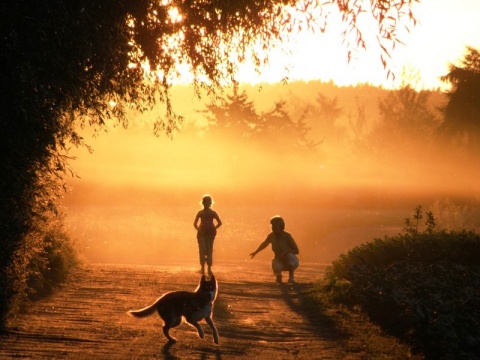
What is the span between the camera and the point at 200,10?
12.8 metres

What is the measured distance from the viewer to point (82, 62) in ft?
36.7

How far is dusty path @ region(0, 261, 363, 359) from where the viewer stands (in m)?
10.4

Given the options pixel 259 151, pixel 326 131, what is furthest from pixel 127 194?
pixel 326 131

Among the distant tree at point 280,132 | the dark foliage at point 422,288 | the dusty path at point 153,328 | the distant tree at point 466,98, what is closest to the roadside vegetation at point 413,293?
the dark foliage at point 422,288

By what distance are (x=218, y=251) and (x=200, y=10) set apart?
3682cm

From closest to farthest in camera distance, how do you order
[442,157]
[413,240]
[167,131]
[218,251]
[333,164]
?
[167,131]
[413,240]
[218,251]
[442,157]
[333,164]

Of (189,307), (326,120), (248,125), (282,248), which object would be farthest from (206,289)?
(326,120)

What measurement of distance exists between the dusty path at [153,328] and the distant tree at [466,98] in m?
40.4

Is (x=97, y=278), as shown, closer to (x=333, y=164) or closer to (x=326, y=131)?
(x=333, y=164)

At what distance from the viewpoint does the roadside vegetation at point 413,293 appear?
34.4 feet

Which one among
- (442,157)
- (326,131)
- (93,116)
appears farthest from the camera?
(326,131)

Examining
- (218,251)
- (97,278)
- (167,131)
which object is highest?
(167,131)

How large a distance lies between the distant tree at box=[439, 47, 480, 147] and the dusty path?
40.4 m

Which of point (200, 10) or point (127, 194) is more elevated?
point (200, 10)
